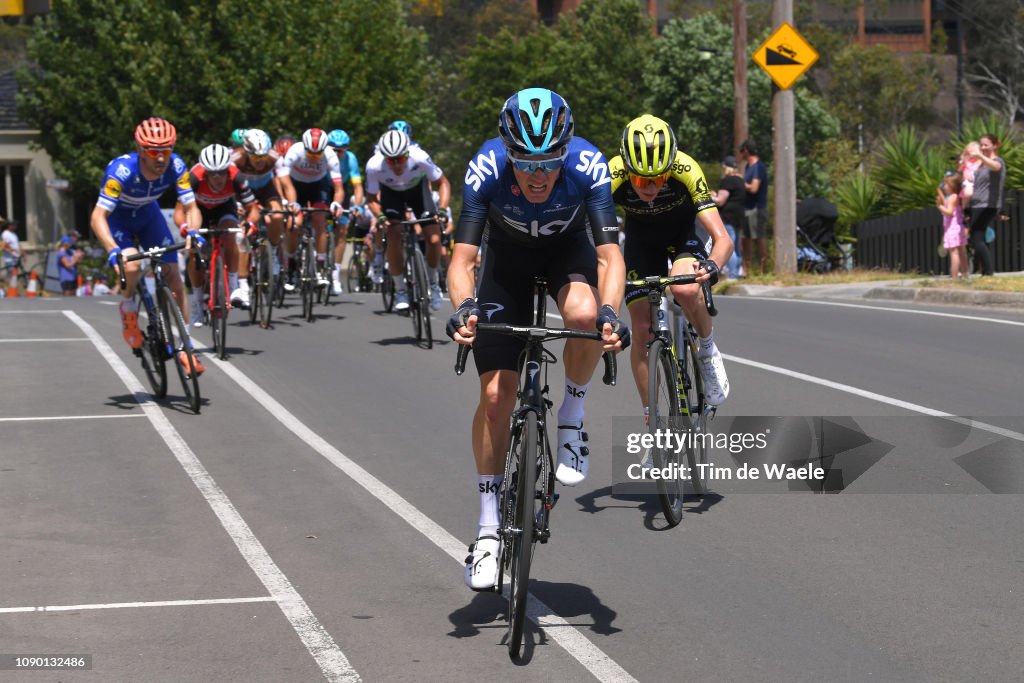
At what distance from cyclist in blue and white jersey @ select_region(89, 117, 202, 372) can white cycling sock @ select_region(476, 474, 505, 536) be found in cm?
605

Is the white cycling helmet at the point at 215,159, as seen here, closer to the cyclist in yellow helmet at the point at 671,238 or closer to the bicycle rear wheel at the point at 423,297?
the bicycle rear wheel at the point at 423,297

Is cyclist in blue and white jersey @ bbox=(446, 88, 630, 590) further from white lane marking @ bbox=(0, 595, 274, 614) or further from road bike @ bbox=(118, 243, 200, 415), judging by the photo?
road bike @ bbox=(118, 243, 200, 415)

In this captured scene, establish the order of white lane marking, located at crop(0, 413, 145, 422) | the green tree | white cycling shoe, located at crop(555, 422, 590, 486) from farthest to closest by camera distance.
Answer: the green tree
white lane marking, located at crop(0, 413, 145, 422)
white cycling shoe, located at crop(555, 422, 590, 486)

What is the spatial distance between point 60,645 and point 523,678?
181cm

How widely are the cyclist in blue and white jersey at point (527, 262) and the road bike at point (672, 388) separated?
91cm

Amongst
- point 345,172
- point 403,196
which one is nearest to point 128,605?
point 403,196

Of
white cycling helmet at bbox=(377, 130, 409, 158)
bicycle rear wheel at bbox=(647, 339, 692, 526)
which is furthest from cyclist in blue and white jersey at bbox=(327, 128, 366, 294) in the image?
bicycle rear wheel at bbox=(647, 339, 692, 526)

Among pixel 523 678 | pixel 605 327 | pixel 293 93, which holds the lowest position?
pixel 523 678

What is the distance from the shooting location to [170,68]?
153ft

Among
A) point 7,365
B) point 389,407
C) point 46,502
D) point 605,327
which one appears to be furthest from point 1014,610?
point 7,365

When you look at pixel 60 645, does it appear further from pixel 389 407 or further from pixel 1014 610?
pixel 389 407

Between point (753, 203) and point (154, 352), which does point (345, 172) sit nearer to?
point (154, 352)

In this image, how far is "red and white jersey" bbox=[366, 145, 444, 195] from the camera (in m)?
16.0

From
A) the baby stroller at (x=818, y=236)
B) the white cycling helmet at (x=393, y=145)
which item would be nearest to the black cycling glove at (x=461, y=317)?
the white cycling helmet at (x=393, y=145)
